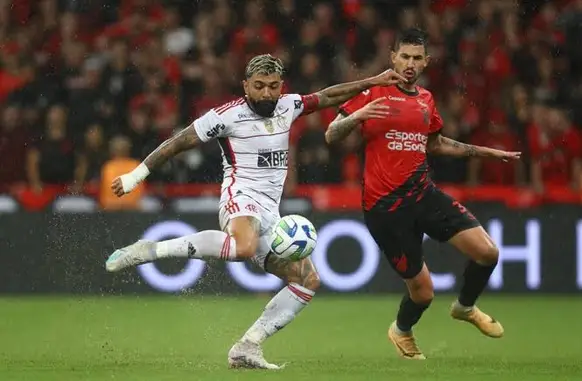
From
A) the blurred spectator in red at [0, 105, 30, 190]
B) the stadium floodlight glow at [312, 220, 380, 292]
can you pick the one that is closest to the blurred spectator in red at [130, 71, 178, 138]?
the blurred spectator in red at [0, 105, 30, 190]

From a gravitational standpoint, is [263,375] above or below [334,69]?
below

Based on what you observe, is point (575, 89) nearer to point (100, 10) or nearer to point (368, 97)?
point (100, 10)

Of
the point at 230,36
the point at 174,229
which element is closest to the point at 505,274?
the point at 174,229

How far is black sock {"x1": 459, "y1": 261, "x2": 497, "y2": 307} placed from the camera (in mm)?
10828

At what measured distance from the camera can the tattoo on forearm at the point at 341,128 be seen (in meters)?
10.2

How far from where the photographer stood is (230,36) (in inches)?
765

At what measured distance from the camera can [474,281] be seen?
10.9m

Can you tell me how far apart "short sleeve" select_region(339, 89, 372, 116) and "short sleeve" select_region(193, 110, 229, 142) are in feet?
3.88

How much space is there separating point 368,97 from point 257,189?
130 centimetres

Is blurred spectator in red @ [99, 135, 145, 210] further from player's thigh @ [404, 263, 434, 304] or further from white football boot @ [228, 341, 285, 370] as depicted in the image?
white football boot @ [228, 341, 285, 370]

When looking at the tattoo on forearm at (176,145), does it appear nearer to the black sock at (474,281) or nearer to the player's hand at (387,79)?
the player's hand at (387,79)

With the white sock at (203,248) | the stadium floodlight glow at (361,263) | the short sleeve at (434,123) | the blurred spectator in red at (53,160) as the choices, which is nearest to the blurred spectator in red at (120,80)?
the blurred spectator in red at (53,160)

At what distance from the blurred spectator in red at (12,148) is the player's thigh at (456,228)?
8.33 meters

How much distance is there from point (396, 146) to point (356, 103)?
451mm
